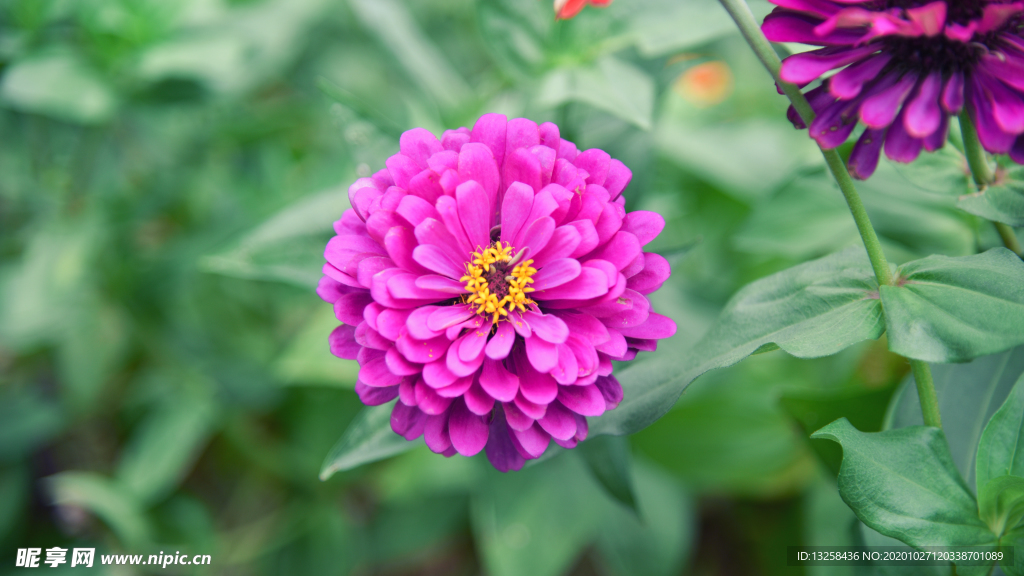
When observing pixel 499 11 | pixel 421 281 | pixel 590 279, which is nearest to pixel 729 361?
pixel 590 279

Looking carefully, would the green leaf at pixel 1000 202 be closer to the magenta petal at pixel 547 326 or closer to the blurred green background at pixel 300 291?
the blurred green background at pixel 300 291

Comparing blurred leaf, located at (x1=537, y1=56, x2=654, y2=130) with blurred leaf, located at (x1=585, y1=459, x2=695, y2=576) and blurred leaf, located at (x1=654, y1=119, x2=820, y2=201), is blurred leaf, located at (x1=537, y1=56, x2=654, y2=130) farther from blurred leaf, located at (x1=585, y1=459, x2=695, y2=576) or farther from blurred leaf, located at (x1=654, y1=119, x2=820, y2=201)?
blurred leaf, located at (x1=585, y1=459, x2=695, y2=576)

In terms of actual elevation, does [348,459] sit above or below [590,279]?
below

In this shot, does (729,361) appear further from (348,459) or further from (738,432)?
(738,432)

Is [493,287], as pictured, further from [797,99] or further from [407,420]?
[797,99]

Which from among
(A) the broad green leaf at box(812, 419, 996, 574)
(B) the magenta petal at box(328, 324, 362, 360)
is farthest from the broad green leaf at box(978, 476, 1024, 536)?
(B) the magenta petal at box(328, 324, 362, 360)

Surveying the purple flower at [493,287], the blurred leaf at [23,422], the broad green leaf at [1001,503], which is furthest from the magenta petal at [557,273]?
the blurred leaf at [23,422]
